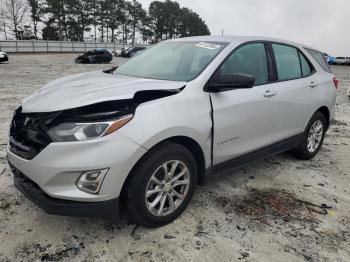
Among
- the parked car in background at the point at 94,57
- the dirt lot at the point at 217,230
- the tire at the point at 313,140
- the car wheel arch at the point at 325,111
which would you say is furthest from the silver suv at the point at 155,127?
the parked car in background at the point at 94,57

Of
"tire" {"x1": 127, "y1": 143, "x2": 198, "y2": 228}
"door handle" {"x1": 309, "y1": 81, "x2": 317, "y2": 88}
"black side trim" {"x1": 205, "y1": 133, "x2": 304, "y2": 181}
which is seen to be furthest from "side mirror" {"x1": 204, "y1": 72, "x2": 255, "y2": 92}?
"door handle" {"x1": 309, "y1": 81, "x2": 317, "y2": 88}

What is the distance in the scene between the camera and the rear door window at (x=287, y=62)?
4.29 m

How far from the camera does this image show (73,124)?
2.67 m

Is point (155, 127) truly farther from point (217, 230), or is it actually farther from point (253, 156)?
point (253, 156)

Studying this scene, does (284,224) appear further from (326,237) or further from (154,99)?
(154,99)

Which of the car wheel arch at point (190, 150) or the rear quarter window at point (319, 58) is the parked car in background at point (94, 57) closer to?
the rear quarter window at point (319, 58)

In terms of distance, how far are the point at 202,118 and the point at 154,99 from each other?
0.51 m

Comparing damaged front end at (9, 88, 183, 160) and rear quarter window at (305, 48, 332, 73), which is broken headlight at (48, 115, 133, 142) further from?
rear quarter window at (305, 48, 332, 73)

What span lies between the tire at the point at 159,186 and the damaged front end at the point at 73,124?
0.40 meters

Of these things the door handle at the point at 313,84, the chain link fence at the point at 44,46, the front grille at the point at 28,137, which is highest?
the door handle at the point at 313,84

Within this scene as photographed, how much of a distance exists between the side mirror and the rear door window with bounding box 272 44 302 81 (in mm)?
1143

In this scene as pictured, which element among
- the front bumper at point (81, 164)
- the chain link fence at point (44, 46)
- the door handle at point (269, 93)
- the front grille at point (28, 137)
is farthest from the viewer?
the chain link fence at point (44, 46)

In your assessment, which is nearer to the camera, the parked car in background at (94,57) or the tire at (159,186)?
the tire at (159,186)

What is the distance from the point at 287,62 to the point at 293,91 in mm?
403
